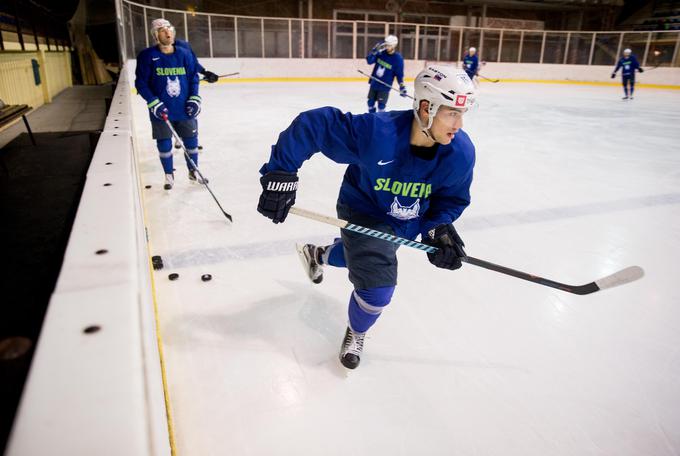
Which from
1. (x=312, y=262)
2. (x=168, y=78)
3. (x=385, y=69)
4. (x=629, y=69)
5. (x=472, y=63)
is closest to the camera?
(x=312, y=262)

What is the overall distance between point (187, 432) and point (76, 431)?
1.06m

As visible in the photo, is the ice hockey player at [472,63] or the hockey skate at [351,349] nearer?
the hockey skate at [351,349]

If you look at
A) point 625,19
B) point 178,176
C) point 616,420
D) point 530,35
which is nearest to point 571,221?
point 616,420

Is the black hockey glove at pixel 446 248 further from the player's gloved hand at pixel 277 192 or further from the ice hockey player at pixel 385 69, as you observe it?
the ice hockey player at pixel 385 69

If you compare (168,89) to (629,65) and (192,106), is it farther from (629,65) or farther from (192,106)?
(629,65)

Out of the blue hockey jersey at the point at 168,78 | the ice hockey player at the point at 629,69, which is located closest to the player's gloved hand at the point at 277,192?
the blue hockey jersey at the point at 168,78

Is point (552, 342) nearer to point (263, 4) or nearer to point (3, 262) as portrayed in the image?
point (3, 262)

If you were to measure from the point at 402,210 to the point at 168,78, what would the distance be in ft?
8.95

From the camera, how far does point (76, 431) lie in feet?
1.45

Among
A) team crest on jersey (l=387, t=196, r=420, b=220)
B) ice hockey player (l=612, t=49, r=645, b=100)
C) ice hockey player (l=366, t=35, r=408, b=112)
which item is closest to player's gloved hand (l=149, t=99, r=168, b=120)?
team crest on jersey (l=387, t=196, r=420, b=220)

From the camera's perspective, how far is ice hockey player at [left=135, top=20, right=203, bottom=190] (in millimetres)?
3543

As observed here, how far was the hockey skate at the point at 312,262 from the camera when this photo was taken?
7.29ft

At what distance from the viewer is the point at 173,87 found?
12.0 feet

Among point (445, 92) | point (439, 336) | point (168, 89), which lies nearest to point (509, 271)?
point (439, 336)
